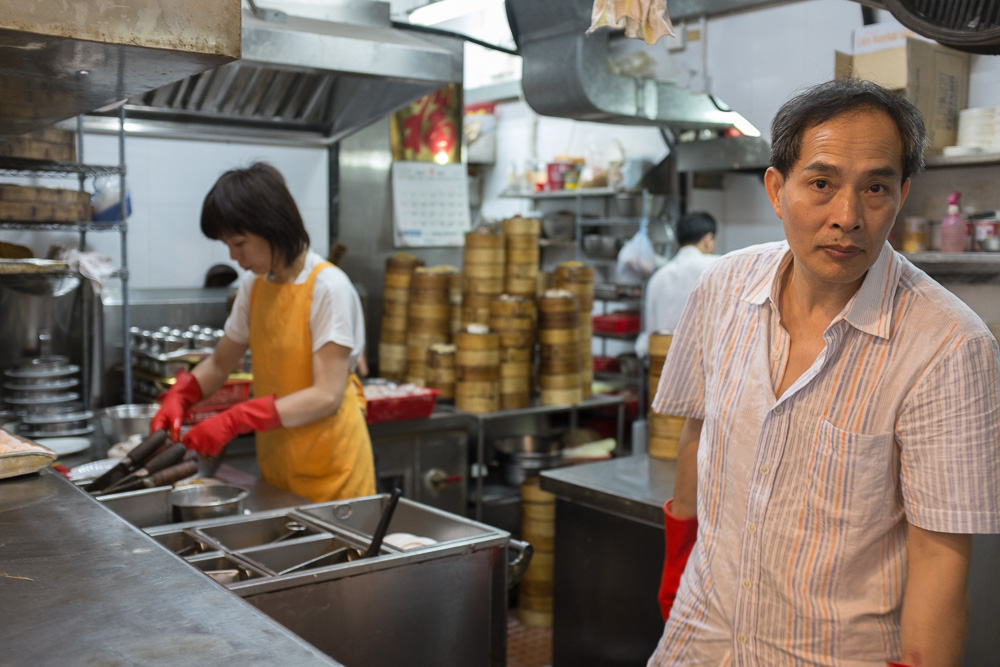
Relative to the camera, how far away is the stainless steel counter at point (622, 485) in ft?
8.58

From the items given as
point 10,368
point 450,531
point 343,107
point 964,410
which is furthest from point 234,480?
point 343,107

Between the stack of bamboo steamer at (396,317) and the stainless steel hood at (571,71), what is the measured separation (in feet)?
3.76

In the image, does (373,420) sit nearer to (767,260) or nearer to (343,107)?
(343,107)

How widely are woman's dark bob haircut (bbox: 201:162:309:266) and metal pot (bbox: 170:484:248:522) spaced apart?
2.41 ft

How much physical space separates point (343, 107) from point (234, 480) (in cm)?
280

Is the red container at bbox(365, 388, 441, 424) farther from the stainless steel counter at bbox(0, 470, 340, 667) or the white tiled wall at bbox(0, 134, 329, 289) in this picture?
the stainless steel counter at bbox(0, 470, 340, 667)

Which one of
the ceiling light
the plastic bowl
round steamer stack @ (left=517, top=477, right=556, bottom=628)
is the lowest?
round steamer stack @ (left=517, top=477, right=556, bottom=628)

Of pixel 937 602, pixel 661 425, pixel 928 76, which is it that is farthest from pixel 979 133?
pixel 937 602

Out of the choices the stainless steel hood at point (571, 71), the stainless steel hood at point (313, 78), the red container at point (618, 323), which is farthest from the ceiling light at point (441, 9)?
the red container at point (618, 323)

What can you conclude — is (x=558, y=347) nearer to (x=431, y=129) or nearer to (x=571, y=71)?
(x=571, y=71)

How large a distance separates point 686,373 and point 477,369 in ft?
8.88

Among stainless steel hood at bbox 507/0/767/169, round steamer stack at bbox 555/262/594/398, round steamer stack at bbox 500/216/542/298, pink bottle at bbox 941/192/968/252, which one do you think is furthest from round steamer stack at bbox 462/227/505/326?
pink bottle at bbox 941/192/968/252

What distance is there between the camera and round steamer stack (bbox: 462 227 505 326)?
4598mm

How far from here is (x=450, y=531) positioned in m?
2.36
